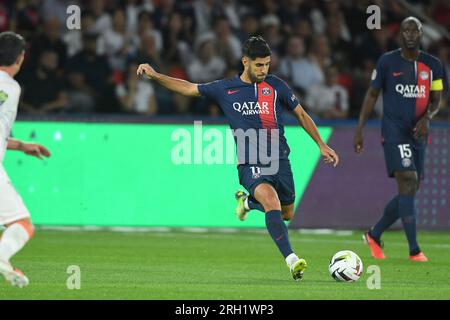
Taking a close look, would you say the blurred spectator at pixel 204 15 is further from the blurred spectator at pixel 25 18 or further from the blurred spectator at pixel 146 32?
the blurred spectator at pixel 25 18

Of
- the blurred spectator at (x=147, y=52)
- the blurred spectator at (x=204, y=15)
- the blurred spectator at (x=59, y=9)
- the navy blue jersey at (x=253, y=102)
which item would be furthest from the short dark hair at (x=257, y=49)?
the blurred spectator at (x=204, y=15)

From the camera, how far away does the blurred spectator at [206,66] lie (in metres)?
18.4

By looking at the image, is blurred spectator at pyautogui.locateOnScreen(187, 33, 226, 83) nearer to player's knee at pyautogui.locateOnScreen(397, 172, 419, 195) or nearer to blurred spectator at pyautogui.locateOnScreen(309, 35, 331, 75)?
blurred spectator at pyautogui.locateOnScreen(309, 35, 331, 75)

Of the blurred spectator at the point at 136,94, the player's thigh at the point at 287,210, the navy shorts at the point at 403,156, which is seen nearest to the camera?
the player's thigh at the point at 287,210

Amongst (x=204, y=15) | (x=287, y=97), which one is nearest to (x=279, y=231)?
(x=287, y=97)

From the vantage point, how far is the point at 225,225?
1639cm

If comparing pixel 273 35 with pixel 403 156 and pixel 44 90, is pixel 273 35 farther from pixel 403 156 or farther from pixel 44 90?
pixel 403 156

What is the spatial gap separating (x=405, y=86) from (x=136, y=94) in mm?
5954

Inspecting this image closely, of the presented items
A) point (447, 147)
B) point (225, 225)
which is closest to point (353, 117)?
point (447, 147)

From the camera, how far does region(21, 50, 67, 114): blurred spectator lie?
16.9 metres

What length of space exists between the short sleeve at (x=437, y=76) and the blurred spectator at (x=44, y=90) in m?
6.11

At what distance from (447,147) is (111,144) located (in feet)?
15.8

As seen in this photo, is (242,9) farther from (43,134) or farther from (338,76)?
(43,134)
